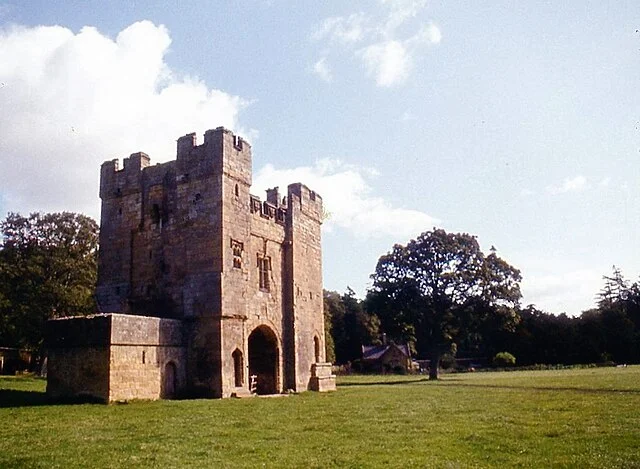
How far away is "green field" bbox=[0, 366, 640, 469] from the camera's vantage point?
899 cm

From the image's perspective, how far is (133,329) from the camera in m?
19.1

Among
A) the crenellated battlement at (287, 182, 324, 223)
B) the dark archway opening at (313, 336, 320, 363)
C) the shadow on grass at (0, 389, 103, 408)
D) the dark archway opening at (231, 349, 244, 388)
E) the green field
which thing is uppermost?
the crenellated battlement at (287, 182, 324, 223)

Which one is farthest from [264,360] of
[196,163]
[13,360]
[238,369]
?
[13,360]

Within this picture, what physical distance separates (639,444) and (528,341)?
5916 centimetres

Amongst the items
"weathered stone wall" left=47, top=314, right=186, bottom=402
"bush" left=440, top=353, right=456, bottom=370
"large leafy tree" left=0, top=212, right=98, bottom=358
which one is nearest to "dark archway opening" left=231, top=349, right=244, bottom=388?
"weathered stone wall" left=47, top=314, right=186, bottom=402

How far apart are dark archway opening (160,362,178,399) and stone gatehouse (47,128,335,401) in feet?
0.12

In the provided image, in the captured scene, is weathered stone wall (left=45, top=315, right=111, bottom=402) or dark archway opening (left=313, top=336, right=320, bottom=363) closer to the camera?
weathered stone wall (left=45, top=315, right=111, bottom=402)

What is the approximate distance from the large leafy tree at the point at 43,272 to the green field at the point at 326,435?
22.5 metres

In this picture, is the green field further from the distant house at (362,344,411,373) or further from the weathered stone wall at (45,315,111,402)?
the distant house at (362,344,411,373)

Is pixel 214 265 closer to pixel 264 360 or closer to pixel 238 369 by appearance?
pixel 238 369

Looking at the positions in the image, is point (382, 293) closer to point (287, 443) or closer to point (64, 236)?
point (64, 236)

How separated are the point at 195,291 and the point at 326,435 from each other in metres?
12.3

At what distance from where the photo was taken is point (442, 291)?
44.5 metres

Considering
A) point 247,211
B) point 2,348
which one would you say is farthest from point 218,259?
point 2,348
